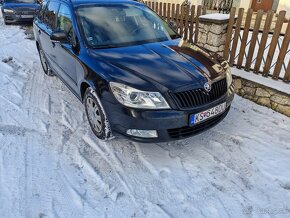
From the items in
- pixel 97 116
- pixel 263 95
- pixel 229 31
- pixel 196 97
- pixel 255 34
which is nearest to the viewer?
pixel 196 97

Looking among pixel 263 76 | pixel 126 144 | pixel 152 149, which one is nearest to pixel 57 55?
pixel 126 144

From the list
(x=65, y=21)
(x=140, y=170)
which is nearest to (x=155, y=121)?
(x=140, y=170)

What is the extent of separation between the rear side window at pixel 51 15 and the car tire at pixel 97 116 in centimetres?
178

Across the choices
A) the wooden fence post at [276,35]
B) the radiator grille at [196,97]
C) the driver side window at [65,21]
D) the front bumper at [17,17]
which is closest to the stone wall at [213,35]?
the wooden fence post at [276,35]

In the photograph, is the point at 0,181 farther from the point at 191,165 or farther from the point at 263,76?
the point at 263,76

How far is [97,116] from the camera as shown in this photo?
10.4 ft

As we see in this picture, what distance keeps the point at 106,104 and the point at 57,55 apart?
1920 millimetres

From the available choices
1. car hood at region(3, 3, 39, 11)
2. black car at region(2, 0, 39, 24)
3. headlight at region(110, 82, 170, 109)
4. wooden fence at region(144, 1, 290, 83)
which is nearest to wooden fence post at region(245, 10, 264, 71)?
wooden fence at region(144, 1, 290, 83)

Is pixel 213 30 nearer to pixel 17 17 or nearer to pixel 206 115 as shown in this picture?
pixel 206 115

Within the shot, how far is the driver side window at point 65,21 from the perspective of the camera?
3.52 metres

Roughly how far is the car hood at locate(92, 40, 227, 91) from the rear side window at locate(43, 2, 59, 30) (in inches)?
66.1

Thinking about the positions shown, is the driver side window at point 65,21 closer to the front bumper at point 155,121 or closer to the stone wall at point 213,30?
the front bumper at point 155,121

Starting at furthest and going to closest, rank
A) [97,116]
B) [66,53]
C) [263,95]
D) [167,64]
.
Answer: [263,95] < [66,53] < [97,116] < [167,64]

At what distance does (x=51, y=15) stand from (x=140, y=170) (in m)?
3.30
